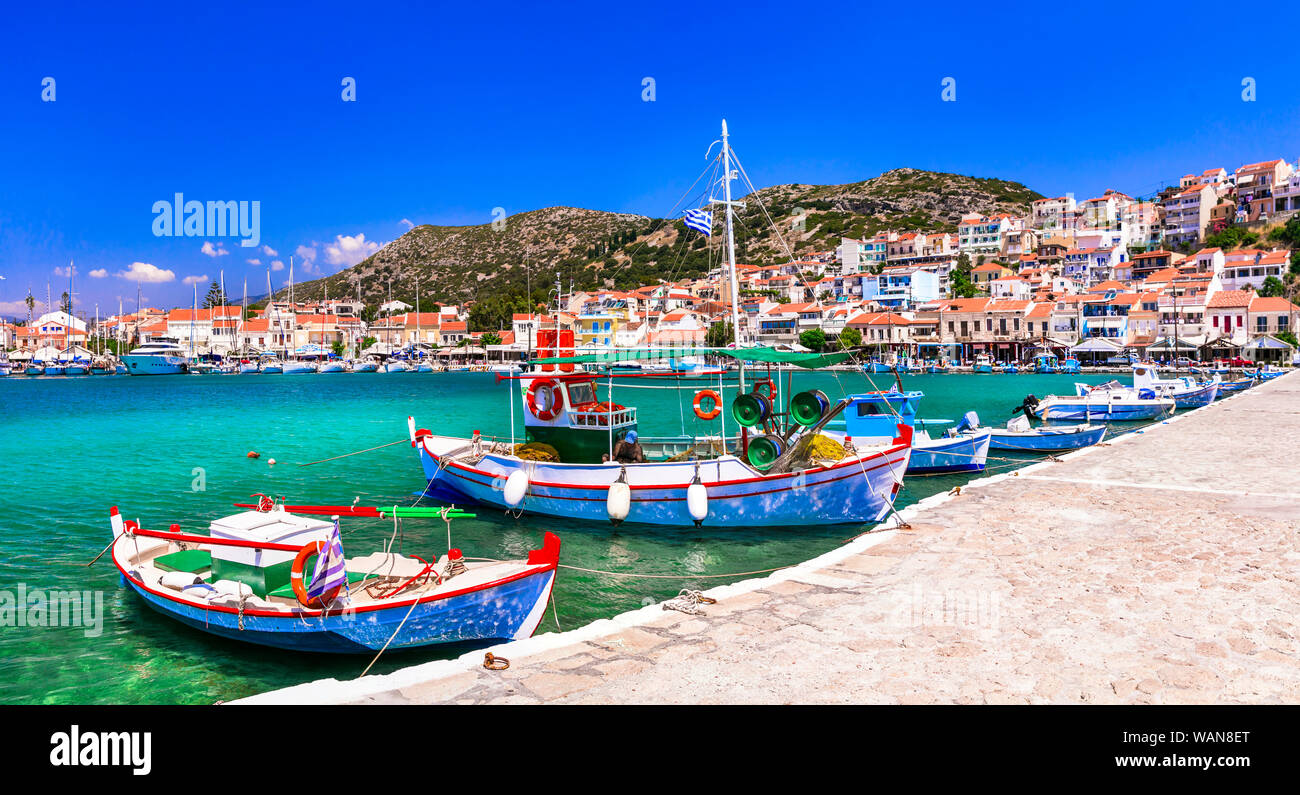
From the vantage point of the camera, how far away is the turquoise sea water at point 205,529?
7.71 m

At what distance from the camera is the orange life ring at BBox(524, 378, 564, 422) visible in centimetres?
1488

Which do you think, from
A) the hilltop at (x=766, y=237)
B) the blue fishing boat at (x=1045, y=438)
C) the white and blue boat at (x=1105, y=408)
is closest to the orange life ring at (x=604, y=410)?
the blue fishing boat at (x=1045, y=438)

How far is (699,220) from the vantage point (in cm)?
1481

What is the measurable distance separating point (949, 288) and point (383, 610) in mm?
113052

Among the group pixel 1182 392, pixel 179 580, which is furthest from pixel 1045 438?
pixel 179 580

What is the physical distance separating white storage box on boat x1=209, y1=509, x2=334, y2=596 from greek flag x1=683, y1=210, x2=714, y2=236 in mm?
9070

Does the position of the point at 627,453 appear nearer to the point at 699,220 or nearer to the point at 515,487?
the point at 515,487

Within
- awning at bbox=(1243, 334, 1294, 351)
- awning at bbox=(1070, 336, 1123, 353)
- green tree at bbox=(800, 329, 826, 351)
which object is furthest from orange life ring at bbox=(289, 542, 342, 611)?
awning at bbox=(1243, 334, 1294, 351)

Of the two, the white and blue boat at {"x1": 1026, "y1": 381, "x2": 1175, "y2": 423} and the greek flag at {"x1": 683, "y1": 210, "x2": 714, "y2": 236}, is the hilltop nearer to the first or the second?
the white and blue boat at {"x1": 1026, "y1": 381, "x2": 1175, "y2": 423}

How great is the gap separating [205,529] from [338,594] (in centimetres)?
881

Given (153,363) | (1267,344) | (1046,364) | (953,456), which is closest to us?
(953,456)

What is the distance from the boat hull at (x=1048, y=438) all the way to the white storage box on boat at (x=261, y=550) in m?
21.2

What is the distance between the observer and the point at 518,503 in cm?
1450
